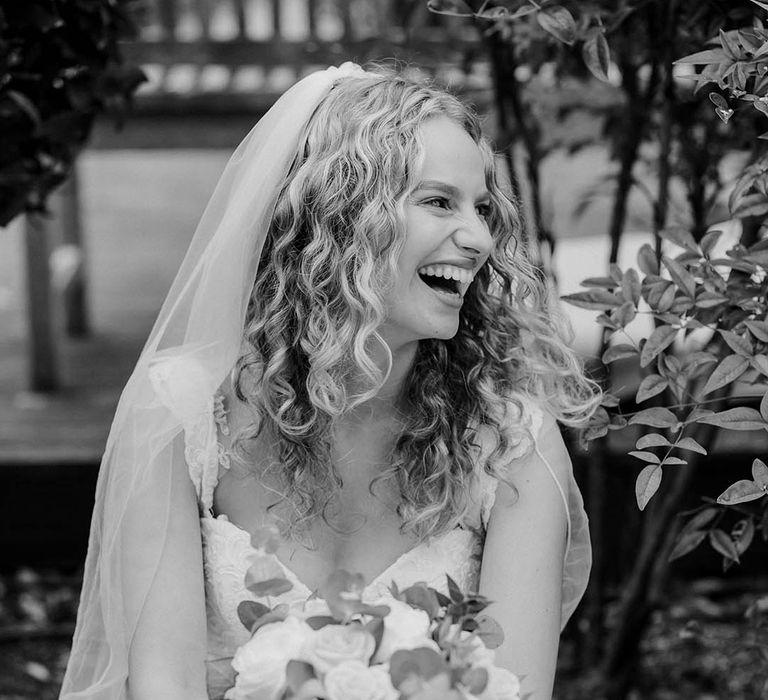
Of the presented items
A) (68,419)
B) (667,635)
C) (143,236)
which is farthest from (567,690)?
(143,236)

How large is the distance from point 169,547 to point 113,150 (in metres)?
3.18

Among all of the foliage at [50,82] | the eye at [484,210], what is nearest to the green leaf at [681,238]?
the eye at [484,210]

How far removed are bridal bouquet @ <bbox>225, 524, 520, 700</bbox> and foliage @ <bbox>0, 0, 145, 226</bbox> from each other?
4.39ft

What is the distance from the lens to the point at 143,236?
28.0ft

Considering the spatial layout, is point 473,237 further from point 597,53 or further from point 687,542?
point 687,542

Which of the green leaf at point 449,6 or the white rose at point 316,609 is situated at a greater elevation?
the green leaf at point 449,6

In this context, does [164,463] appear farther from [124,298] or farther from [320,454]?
[124,298]

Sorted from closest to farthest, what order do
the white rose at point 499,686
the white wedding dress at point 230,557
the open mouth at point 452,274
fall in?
the white rose at point 499,686, the open mouth at point 452,274, the white wedding dress at point 230,557

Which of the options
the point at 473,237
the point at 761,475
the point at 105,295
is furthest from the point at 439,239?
the point at 105,295

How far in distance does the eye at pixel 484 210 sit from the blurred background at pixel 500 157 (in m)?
0.31

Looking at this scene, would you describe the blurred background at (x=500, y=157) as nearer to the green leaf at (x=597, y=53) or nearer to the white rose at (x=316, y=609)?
the green leaf at (x=597, y=53)

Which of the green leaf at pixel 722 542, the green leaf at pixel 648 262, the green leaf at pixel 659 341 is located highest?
the green leaf at pixel 648 262

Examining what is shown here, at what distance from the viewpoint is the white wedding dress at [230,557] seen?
218 cm

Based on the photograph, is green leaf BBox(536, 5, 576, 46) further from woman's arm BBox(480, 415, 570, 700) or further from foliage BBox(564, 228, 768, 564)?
woman's arm BBox(480, 415, 570, 700)
